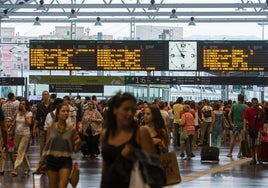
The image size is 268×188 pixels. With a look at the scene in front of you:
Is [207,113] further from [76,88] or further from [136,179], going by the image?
[136,179]

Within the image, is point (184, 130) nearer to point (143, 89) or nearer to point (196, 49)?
point (196, 49)

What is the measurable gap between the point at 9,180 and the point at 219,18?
26.9 metres

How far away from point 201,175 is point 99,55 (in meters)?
16.6

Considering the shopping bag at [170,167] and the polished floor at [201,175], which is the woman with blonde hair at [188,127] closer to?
the polished floor at [201,175]

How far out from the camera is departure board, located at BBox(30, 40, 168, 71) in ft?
108

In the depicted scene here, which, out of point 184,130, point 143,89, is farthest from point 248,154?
point 143,89

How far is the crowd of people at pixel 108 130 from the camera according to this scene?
7.16 m

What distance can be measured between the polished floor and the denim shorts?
248cm

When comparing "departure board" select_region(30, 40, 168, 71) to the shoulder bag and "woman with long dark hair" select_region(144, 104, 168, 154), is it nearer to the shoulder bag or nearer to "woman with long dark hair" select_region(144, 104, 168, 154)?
the shoulder bag

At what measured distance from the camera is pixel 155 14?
38.8 m

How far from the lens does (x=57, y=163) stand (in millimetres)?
10195

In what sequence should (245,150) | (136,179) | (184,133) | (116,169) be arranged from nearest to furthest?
1. (136,179)
2. (116,169)
3. (184,133)
4. (245,150)

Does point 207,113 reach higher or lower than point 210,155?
higher

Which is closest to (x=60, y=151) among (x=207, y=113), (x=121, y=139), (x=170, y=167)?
(x=170, y=167)
